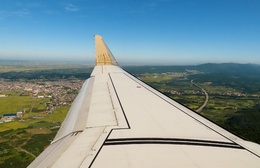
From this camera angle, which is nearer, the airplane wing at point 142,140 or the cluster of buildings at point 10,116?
the airplane wing at point 142,140

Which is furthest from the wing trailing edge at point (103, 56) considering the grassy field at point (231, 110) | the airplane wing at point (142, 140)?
the grassy field at point (231, 110)

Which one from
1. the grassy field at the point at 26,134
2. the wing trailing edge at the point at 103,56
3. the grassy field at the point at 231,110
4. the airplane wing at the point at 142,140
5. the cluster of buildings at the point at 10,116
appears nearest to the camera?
the airplane wing at the point at 142,140

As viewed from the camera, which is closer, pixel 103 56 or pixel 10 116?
pixel 103 56

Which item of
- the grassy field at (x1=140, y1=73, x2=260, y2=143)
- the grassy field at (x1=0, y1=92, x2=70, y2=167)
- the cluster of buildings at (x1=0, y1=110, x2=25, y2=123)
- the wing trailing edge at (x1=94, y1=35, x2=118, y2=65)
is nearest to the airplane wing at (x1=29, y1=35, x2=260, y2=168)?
the grassy field at (x1=140, y1=73, x2=260, y2=143)

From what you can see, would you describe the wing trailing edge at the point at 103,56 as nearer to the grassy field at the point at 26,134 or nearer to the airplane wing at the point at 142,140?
the airplane wing at the point at 142,140

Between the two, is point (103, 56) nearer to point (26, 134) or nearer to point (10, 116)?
point (26, 134)

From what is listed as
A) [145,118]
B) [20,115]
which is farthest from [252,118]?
[20,115]

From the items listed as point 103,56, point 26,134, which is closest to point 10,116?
point 26,134

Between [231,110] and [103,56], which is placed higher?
[103,56]

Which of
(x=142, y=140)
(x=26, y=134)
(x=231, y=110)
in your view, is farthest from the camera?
(x=231, y=110)
